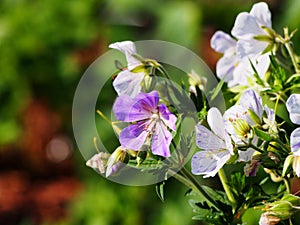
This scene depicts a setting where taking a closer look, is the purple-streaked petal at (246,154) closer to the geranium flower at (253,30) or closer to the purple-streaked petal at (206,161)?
the purple-streaked petal at (206,161)

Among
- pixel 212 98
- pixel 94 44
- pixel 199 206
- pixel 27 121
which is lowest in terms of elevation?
pixel 199 206

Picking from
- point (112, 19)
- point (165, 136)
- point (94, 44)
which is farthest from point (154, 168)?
point (94, 44)

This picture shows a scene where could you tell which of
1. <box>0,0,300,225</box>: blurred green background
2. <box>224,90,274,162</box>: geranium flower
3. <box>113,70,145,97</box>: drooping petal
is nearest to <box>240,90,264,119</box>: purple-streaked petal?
<box>224,90,274,162</box>: geranium flower

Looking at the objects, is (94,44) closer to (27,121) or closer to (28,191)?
(27,121)

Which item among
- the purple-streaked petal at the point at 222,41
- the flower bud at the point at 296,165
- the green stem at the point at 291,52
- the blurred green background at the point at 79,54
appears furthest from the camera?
the blurred green background at the point at 79,54

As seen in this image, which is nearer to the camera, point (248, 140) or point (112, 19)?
point (248, 140)

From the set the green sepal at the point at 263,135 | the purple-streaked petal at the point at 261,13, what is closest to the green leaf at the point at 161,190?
the green sepal at the point at 263,135

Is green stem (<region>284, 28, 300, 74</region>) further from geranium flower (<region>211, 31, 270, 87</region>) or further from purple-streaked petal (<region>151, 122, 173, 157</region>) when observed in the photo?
purple-streaked petal (<region>151, 122, 173, 157</region>)

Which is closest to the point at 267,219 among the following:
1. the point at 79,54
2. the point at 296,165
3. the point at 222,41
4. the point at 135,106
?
the point at 296,165
